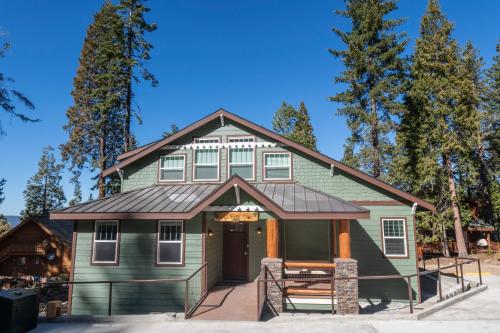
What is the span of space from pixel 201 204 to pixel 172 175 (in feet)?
13.1

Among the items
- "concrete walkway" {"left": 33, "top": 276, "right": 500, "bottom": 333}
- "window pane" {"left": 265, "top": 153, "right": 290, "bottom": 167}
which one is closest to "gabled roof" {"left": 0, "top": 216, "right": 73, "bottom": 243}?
"concrete walkway" {"left": 33, "top": 276, "right": 500, "bottom": 333}

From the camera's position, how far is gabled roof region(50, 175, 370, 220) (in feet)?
32.3

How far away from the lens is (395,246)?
464 inches

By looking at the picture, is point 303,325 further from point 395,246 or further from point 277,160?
point 277,160

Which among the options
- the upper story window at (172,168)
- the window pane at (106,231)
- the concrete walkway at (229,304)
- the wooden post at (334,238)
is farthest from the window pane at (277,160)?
the window pane at (106,231)

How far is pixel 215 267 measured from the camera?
11.9m

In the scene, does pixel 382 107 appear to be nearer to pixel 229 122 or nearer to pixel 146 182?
pixel 229 122

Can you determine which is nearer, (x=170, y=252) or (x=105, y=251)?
(x=170, y=252)

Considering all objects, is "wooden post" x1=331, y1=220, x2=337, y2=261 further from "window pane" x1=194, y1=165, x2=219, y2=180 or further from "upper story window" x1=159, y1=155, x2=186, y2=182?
"upper story window" x1=159, y1=155, x2=186, y2=182

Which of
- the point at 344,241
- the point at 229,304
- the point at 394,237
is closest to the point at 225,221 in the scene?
the point at 229,304

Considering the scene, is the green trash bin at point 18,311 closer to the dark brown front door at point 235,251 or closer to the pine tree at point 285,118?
the dark brown front door at point 235,251

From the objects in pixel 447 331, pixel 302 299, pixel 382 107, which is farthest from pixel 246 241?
pixel 382 107

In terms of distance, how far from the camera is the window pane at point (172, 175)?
44.8ft

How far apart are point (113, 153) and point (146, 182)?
18313 millimetres
